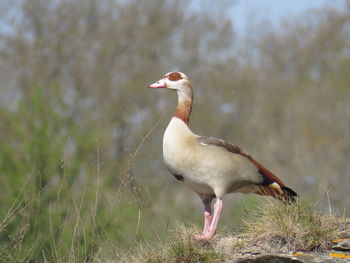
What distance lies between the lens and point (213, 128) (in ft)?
80.9

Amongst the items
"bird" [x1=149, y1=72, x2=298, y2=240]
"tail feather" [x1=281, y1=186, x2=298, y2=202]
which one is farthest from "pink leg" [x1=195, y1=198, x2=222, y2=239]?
"tail feather" [x1=281, y1=186, x2=298, y2=202]

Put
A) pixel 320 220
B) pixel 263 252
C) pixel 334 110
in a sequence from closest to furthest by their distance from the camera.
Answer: pixel 263 252 → pixel 320 220 → pixel 334 110

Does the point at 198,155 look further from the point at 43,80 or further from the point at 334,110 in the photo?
the point at 334,110

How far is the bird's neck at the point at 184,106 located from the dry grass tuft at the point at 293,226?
133cm

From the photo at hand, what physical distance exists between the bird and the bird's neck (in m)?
0.07

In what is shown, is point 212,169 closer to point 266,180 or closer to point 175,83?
point 266,180

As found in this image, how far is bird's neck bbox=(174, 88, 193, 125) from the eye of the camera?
7172mm

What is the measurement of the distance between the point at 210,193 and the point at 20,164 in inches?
Result: 235

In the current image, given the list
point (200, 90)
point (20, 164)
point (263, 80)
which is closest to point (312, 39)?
point (263, 80)

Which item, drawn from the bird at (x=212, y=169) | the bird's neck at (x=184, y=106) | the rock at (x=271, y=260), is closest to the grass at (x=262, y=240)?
the rock at (x=271, y=260)

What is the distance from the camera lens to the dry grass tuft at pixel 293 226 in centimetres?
570

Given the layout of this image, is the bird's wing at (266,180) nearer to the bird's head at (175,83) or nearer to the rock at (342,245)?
the bird's head at (175,83)

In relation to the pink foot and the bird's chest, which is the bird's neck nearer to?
the bird's chest

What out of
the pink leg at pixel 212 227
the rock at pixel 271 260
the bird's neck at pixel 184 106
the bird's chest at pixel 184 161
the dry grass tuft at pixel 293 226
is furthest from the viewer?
the bird's neck at pixel 184 106
